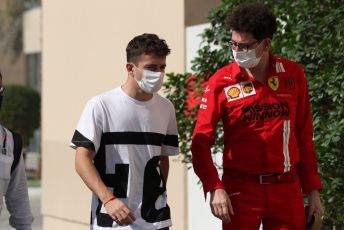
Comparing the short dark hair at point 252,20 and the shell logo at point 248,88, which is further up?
the short dark hair at point 252,20

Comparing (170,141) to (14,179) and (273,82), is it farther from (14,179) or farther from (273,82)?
(14,179)

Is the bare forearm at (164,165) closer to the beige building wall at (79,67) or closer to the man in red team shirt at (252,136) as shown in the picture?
the man in red team shirt at (252,136)

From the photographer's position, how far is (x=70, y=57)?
37.1ft

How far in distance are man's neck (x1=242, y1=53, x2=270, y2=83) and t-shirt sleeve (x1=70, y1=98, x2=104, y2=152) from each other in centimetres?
79

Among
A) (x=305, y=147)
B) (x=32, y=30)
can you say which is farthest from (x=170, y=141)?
(x=32, y=30)

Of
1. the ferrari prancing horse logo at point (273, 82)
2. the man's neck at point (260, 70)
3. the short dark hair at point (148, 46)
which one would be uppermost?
the short dark hair at point (148, 46)

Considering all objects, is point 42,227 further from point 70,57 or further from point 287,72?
point 287,72

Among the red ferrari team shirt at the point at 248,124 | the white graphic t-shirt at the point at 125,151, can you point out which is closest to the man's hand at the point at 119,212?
the white graphic t-shirt at the point at 125,151

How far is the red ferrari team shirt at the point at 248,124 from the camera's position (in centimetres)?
434

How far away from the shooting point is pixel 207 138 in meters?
4.32

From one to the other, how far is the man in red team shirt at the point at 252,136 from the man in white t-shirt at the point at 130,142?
270 mm

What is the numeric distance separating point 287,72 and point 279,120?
0.29 metres

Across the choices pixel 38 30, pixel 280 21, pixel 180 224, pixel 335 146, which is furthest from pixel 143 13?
pixel 38 30

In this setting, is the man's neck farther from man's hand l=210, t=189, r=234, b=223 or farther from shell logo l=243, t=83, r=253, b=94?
man's hand l=210, t=189, r=234, b=223
